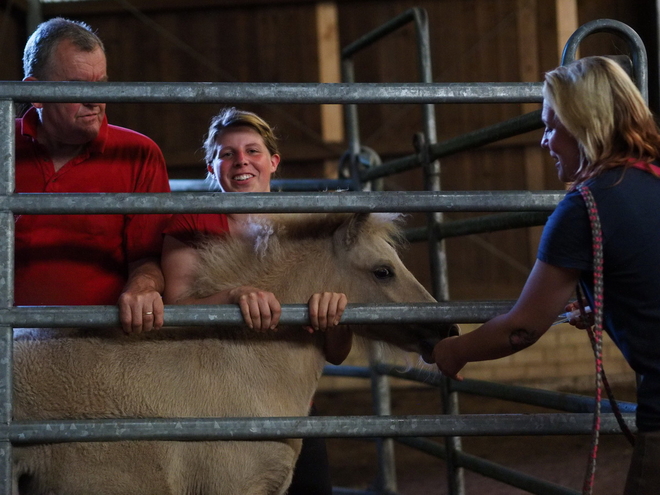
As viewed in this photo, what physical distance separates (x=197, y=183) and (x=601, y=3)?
614 centimetres

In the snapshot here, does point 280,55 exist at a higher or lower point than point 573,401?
higher

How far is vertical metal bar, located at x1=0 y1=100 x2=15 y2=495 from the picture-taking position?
1.72 m

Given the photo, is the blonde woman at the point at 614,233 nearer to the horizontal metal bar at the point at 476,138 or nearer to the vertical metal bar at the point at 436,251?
the horizontal metal bar at the point at 476,138

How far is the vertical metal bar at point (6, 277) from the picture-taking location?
1716 millimetres

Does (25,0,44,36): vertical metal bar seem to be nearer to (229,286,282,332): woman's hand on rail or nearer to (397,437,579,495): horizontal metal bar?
(397,437,579,495): horizontal metal bar

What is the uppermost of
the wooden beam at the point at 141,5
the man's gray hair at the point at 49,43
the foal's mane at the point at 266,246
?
the wooden beam at the point at 141,5

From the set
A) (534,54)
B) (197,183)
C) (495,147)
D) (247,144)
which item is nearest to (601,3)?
(534,54)

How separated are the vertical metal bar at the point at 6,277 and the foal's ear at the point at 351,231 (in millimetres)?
938

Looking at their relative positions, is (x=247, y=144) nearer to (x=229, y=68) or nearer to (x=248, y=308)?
(x=248, y=308)

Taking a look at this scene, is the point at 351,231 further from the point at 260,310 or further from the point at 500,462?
the point at 500,462

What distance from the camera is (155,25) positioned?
818 centimetres

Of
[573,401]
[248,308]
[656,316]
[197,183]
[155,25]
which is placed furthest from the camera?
[155,25]

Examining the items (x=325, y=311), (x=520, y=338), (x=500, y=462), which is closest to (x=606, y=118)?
(x=520, y=338)

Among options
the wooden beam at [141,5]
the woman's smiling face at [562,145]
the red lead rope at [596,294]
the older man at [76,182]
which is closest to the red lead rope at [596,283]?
the red lead rope at [596,294]
